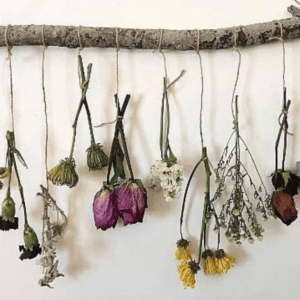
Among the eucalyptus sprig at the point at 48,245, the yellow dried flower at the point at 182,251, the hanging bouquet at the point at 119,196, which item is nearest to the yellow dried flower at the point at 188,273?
the yellow dried flower at the point at 182,251

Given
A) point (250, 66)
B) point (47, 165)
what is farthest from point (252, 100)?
point (47, 165)

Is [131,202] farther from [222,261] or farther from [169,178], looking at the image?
[222,261]

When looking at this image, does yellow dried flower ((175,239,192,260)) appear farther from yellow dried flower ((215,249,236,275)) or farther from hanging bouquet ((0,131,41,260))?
hanging bouquet ((0,131,41,260))

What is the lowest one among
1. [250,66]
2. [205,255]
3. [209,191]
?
[205,255]

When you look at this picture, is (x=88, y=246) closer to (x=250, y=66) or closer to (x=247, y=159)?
(x=247, y=159)

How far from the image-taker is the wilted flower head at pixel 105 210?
38.4 inches

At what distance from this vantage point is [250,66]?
104 centimetres

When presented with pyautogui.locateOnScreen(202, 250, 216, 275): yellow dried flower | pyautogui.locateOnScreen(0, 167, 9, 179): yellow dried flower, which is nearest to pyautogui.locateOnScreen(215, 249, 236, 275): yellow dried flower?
pyautogui.locateOnScreen(202, 250, 216, 275): yellow dried flower

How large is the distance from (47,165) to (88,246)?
212mm

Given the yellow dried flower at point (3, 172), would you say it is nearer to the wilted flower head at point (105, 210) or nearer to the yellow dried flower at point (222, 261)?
the wilted flower head at point (105, 210)

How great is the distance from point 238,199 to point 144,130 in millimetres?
257

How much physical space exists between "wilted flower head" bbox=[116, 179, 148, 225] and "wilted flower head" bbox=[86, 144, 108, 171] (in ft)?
0.22

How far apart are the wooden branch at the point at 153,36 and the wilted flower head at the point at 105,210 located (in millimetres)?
316

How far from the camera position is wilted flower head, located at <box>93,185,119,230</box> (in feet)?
3.20
